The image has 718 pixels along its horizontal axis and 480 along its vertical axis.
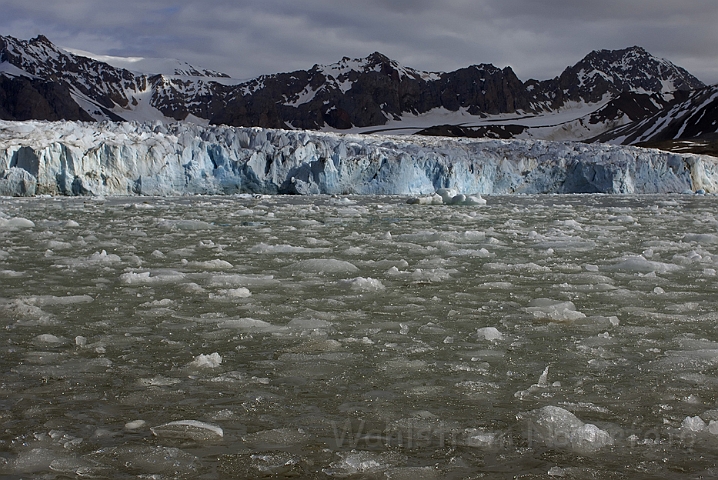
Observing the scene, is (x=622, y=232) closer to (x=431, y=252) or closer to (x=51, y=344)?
(x=431, y=252)

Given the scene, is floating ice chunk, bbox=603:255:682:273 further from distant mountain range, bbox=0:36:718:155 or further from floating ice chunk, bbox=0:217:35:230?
distant mountain range, bbox=0:36:718:155

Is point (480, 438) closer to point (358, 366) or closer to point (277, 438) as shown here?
point (277, 438)

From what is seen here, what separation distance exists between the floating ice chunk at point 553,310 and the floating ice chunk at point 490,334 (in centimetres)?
53

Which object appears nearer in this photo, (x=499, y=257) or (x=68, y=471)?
(x=68, y=471)

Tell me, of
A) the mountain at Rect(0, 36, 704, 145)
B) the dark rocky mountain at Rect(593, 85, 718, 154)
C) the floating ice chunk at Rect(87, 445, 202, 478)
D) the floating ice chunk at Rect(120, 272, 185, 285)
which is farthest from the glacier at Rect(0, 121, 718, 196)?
the mountain at Rect(0, 36, 704, 145)

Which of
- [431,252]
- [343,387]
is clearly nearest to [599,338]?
[343,387]

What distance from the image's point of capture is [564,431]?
225cm

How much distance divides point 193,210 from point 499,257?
30.7 feet

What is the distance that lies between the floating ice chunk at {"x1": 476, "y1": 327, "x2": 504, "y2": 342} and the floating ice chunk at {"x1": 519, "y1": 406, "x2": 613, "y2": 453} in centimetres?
108

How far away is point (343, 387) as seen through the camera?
2.72 meters

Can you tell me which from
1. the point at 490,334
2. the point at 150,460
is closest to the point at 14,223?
the point at 490,334

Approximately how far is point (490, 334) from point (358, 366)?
0.87 m

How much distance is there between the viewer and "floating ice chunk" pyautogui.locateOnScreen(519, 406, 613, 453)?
2.17m

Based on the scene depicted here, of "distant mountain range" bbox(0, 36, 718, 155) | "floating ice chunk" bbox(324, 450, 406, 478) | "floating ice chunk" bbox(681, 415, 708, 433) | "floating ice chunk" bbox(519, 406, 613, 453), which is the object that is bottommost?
"floating ice chunk" bbox(324, 450, 406, 478)
